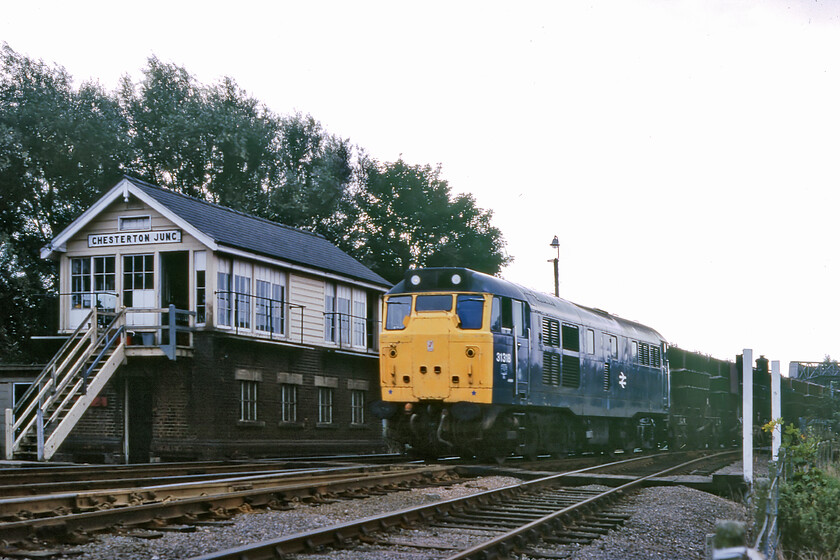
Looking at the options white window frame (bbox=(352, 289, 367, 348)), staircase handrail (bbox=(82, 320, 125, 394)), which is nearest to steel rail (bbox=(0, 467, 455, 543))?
staircase handrail (bbox=(82, 320, 125, 394))

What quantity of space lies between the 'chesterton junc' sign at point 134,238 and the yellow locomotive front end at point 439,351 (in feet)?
25.0

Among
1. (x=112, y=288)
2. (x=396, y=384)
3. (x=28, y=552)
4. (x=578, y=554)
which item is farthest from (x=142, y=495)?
(x=112, y=288)

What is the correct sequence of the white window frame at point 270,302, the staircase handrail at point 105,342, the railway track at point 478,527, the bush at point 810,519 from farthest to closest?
the white window frame at point 270,302 → the staircase handrail at point 105,342 → the bush at point 810,519 → the railway track at point 478,527

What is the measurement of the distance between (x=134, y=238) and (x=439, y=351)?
9.94 m

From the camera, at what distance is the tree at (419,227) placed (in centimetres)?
5094

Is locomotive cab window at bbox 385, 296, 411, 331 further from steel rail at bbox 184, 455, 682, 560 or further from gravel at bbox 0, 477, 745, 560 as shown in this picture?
steel rail at bbox 184, 455, 682, 560

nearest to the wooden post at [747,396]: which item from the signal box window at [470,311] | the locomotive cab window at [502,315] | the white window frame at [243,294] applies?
the locomotive cab window at [502,315]

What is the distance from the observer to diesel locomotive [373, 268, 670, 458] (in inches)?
652

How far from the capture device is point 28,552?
712 cm

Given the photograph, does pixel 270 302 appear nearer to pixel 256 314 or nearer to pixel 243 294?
pixel 256 314

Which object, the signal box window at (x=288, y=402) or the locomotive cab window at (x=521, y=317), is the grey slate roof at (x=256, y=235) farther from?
the locomotive cab window at (x=521, y=317)

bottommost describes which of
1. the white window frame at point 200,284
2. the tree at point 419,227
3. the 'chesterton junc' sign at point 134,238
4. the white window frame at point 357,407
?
the white window frame at point 357,407

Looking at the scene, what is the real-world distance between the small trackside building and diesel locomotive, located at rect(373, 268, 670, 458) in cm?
607

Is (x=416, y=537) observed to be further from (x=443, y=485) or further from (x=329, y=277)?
(x=329, y=277)
